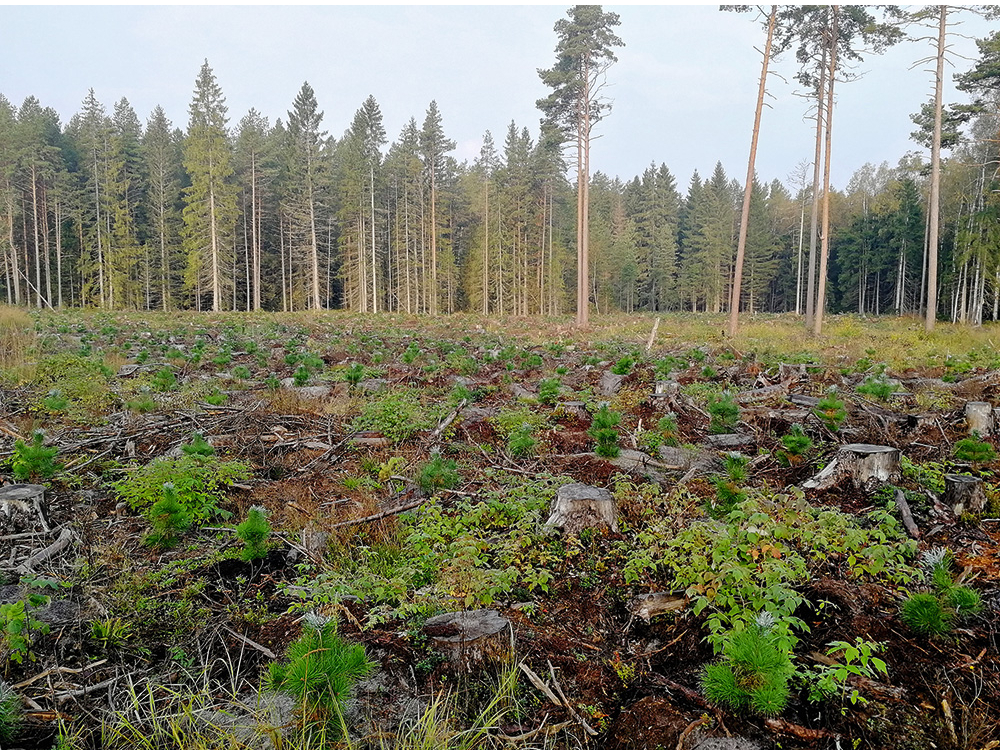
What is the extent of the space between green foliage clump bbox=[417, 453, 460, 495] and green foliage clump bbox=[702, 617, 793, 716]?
2.84 m

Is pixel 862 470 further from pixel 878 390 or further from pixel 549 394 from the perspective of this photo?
pixel 549 394

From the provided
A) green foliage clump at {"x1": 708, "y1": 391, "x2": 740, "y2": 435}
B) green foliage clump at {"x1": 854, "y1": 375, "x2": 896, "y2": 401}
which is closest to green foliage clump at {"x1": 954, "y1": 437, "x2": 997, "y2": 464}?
green foliage clump at {"x1": 708, "y1": 391, "x2": 740, "y2": 435}

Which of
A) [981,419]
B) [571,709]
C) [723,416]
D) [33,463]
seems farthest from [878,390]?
[33,463]

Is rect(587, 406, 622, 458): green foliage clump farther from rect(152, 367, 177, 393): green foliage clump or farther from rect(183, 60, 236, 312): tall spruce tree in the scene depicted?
rect(183, 60, 236, 312): tall spruce tree

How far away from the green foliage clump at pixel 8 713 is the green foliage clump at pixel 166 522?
1.65 metres

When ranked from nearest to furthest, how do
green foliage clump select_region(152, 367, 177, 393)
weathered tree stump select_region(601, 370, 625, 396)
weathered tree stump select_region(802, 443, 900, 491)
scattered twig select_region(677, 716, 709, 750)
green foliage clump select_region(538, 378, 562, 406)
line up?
scattered twig select_region(677, 716, 709, 750)
weathered tree stump select_region(802, 443, 900, 491)
green foliage clump select_region(538, 378, 562, 406)
green foliage clump select_region(152, 367, 177, 393)
weathered tree stump select_region(601, 370, 625, 396)

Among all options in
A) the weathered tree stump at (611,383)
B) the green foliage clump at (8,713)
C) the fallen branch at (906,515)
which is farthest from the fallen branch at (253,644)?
the weathered tree stump at (611,383)

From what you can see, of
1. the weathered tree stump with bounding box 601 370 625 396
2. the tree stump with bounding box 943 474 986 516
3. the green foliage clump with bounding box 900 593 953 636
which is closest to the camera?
the green foliage clump with bounding box 900 593 953 636

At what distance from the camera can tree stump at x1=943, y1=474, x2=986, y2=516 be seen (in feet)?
12.6

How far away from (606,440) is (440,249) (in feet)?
141

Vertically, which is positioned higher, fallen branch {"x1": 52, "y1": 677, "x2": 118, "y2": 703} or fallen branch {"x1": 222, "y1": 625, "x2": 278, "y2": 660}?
fallen branch {"x1": 52, "y1": 677, "x2": 118, "y2": 703}

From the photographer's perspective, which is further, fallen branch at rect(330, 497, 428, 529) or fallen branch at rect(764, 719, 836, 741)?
fallen branch at rect(330, 497, 428, 529)

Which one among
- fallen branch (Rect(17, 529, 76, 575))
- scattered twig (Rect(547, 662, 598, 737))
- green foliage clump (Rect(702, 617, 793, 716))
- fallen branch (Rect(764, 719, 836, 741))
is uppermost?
green foliage clump (Rect(702, 617, 793, 716))

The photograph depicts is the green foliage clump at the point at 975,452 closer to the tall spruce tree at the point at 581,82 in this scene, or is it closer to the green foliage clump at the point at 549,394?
the green foliage clump at the point at 549,394
